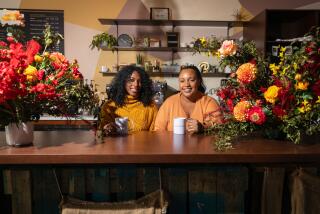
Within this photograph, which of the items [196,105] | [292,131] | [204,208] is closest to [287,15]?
[196,105]

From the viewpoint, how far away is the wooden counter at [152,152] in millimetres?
1030

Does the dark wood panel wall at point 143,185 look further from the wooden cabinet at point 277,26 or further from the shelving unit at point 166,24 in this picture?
the shelving unit at point 166,24

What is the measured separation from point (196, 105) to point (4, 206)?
1.35m

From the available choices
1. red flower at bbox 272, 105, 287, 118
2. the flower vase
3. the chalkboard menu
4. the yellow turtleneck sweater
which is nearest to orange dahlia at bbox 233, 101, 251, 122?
red flower at bbox 272, 105, 287, 118

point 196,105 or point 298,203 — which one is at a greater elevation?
point 196,105

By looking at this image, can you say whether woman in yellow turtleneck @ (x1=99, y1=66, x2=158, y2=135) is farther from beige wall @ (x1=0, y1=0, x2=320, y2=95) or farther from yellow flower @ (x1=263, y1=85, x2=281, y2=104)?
beige wall @ (x1=0, y1=0, x2=320, y2=95)

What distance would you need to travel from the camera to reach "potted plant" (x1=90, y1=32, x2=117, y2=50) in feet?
12.4

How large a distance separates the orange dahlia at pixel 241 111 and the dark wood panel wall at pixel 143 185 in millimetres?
211

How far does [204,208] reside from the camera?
1196 mm

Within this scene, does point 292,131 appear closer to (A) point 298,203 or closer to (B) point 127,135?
(A) point 298,203

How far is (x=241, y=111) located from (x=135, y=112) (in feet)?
3.63

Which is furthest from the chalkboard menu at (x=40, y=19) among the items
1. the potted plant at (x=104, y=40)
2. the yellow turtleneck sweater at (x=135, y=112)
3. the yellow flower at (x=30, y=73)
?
the yellow flower at (x=30, y=73)

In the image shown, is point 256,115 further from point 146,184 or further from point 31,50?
point 31,50

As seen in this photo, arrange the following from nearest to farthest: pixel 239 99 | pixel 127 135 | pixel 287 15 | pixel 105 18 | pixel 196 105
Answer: pixel 239 99 < pixel 127 135 < pixel 196 105 < pixel 287 15 < pixel 105 18
